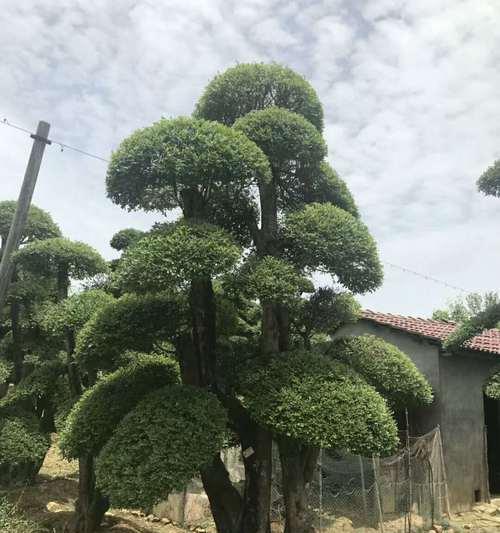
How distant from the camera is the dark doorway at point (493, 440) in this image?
12359mm

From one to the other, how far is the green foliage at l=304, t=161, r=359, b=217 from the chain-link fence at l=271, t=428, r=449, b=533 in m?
4.15

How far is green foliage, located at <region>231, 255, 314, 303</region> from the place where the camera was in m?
5.32

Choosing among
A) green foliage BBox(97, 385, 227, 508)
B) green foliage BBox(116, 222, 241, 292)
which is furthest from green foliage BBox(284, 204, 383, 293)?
green foliage BBox(97, 385, 227, 508)

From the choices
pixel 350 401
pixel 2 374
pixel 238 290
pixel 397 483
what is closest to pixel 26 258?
pixel 2 374

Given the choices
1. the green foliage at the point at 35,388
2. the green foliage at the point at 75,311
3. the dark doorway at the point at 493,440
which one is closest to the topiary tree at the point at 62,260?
the green foliage at the point at 75,311

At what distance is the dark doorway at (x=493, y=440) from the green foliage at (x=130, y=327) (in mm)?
9796

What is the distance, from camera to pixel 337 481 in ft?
33.0

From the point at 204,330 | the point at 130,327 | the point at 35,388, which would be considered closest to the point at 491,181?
the point at 204,330

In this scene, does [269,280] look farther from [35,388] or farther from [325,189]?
[35,388]

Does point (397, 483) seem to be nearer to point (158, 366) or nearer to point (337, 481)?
point (337, 481)

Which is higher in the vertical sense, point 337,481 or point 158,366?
point 158,366

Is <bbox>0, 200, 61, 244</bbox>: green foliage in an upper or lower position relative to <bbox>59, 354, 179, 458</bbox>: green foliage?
upper

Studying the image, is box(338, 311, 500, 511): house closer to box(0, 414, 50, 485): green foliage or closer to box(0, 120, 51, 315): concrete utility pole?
box(0, 414, 50, 485): green foliage

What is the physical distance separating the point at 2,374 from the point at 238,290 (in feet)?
23.7
